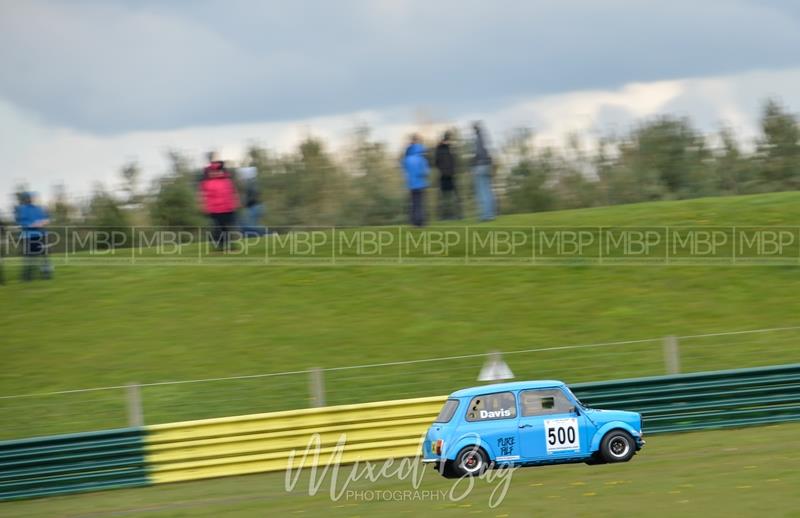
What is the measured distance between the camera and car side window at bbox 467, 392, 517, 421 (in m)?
11.5

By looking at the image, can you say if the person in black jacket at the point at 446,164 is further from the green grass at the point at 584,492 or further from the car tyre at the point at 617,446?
the car tyre at the point at 617,446

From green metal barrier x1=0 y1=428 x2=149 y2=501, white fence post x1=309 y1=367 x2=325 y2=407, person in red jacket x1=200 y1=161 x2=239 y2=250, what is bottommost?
green metal barrier x1=0 y1=428 x2=149 y2=501

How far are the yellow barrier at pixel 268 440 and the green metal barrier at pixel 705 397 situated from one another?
2.62m

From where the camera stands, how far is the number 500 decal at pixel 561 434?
11.4 m

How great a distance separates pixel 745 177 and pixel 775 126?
102 inches

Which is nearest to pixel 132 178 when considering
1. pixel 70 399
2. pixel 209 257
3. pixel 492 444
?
pixel 209 257

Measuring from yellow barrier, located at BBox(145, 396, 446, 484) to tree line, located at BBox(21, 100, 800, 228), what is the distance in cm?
2142

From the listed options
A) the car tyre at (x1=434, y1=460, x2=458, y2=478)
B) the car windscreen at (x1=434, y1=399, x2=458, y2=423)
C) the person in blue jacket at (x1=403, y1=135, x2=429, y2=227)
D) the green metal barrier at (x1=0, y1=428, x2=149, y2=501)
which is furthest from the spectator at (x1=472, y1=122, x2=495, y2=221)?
the car tyre at (x1=434, y1=460, x2=458, y2=478)

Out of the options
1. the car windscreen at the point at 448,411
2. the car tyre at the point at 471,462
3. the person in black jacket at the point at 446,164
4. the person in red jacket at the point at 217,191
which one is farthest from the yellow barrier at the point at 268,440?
the person in black jacket at the point at 446,164

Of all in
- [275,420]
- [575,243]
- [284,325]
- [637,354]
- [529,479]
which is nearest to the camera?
[529,479]

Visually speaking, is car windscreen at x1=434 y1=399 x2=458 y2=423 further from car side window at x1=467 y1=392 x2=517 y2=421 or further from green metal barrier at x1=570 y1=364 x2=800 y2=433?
green metal barrier at x1=570 y1=364 x2=800 y2=433

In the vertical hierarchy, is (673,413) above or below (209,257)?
below

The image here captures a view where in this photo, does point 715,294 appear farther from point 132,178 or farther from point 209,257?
point 132,178

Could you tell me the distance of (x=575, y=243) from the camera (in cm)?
2388
